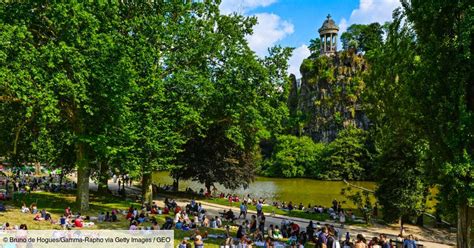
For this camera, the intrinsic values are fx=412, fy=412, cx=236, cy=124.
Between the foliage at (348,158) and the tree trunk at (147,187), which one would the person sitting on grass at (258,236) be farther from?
the foliage at (348,158)

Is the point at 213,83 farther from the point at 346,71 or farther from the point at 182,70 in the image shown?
the point at 346,71

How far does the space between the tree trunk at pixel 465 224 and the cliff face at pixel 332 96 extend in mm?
79295

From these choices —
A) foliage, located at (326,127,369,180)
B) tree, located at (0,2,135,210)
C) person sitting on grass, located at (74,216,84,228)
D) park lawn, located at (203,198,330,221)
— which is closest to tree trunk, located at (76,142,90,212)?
tree, located at (0,2,135,210)

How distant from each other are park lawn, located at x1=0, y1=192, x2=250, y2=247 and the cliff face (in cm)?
7113

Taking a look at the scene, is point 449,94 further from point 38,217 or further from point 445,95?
point 38,217

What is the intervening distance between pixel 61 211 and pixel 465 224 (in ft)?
67.7

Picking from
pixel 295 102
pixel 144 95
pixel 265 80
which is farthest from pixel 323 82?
pixel 144 95

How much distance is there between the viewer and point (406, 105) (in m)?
18.6

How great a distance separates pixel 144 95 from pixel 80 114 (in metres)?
3.73

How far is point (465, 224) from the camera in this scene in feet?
52.2

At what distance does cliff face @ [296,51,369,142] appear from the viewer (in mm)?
94500

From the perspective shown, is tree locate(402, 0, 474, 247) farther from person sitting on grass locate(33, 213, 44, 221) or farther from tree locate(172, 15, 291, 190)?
person sitting on grass locate(33, 213, 44, 221)

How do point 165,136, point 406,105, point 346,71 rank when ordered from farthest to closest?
1. point 346,71
2. point 165,136
3. point 406,105

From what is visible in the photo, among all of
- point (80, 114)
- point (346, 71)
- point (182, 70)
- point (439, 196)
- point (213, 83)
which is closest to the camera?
point (439, 196)
